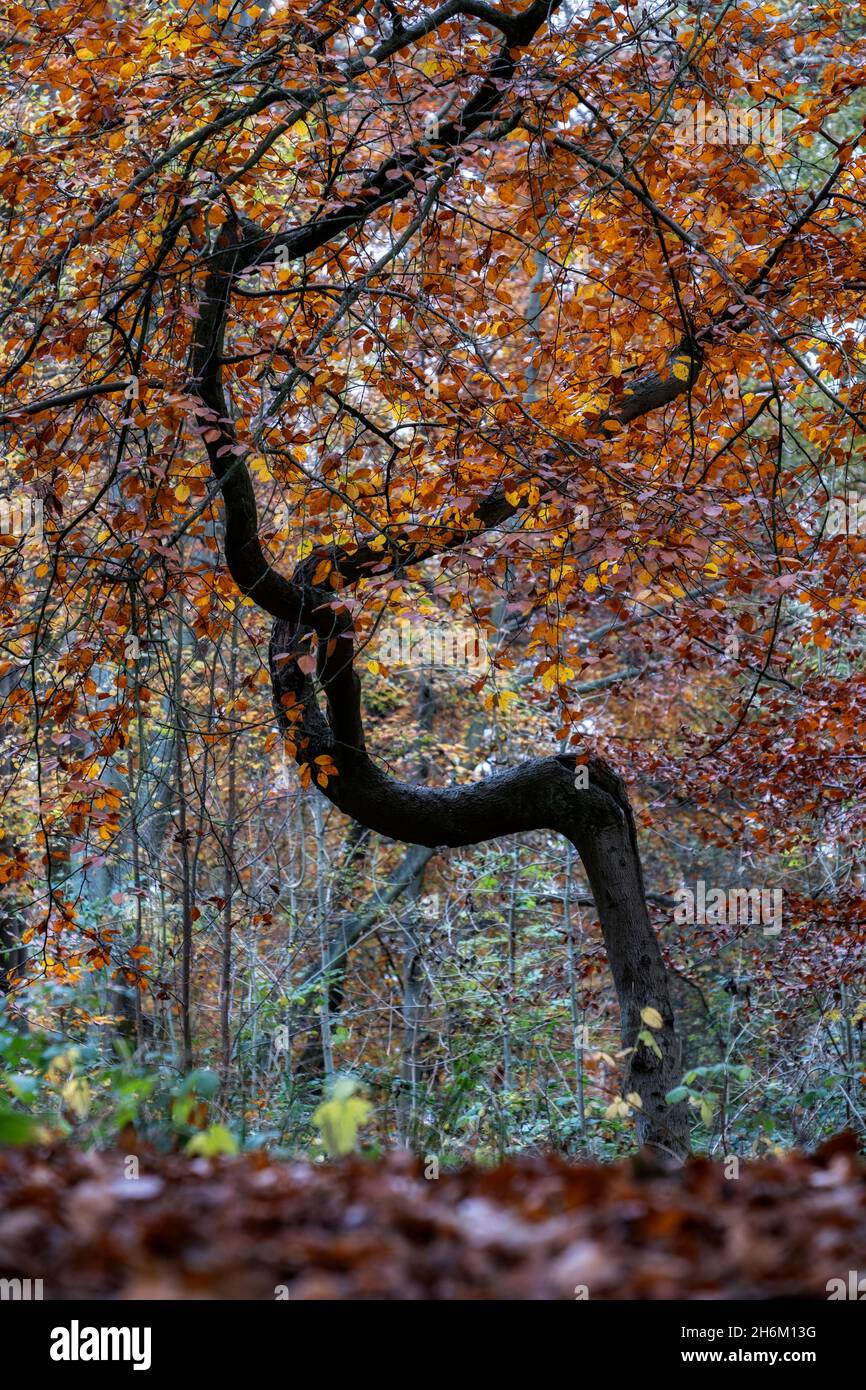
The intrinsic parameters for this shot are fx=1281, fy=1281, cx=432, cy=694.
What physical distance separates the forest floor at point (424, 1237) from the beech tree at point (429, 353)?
223 cm

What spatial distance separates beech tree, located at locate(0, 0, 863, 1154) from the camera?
4.44 meters

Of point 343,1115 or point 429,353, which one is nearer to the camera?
point 343,1115

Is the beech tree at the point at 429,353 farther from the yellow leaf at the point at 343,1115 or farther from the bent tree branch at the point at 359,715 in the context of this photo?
the yellow leaf at the point at 343,1115

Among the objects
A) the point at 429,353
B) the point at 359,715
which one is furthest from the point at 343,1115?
the point at 359,715

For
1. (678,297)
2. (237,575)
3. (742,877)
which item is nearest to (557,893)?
(742,877)

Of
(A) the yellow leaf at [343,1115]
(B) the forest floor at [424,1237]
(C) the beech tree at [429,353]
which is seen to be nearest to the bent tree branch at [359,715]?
(C) the beech tree at [429,353]

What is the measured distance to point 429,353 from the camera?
5031 millimetres

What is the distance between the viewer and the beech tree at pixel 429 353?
14.6ft

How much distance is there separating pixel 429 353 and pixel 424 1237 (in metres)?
4.06

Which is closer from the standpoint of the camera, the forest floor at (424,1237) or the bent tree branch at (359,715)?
the forest floor at (424,1237)

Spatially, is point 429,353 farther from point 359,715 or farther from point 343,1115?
point 343,1115

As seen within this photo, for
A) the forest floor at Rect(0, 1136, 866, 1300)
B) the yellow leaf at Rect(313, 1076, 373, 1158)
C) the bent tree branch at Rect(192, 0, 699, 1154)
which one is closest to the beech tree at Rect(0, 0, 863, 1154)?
the bent tree branch at Rect(192, 0, 699, 1154)

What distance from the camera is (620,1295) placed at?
1377 mm

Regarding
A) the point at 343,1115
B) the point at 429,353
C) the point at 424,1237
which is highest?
the point at 429,353
